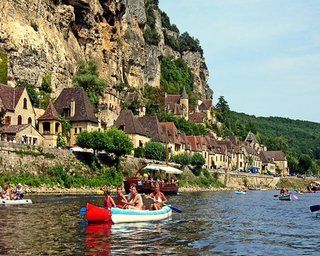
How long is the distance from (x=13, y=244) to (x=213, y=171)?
91.3 meters

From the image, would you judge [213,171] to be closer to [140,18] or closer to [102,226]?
[140,18]

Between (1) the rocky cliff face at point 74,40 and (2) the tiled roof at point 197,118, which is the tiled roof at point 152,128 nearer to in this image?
(1) the rocky cliff face at point 74,40

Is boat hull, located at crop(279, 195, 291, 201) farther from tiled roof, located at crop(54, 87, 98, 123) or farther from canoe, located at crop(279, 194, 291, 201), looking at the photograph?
tiled roof, located at crop(54, 87, 98, 123)

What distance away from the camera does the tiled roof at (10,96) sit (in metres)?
71.0

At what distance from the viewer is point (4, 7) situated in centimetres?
8419

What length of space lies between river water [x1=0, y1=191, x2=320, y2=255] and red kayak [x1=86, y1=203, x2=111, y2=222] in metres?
0.50

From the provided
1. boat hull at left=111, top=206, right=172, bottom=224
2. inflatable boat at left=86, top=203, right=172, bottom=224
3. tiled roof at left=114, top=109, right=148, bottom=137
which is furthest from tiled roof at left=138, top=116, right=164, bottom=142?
inflatable boat at left=86, top=203, right=172, bottom=224

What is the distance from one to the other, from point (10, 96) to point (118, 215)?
4415 centimetres

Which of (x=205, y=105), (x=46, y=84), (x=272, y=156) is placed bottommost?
(x=272, y=156)

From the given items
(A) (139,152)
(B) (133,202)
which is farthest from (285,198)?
(B) (133,202)

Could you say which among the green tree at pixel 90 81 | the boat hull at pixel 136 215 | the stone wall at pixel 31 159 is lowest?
the boat hull at pixel 136 215

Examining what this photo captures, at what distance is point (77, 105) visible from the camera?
84125mm

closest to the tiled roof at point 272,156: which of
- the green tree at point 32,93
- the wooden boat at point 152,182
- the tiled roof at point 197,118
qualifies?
the tiled roof at point 197,118

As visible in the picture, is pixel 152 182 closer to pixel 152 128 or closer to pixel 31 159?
pixel 31 159
